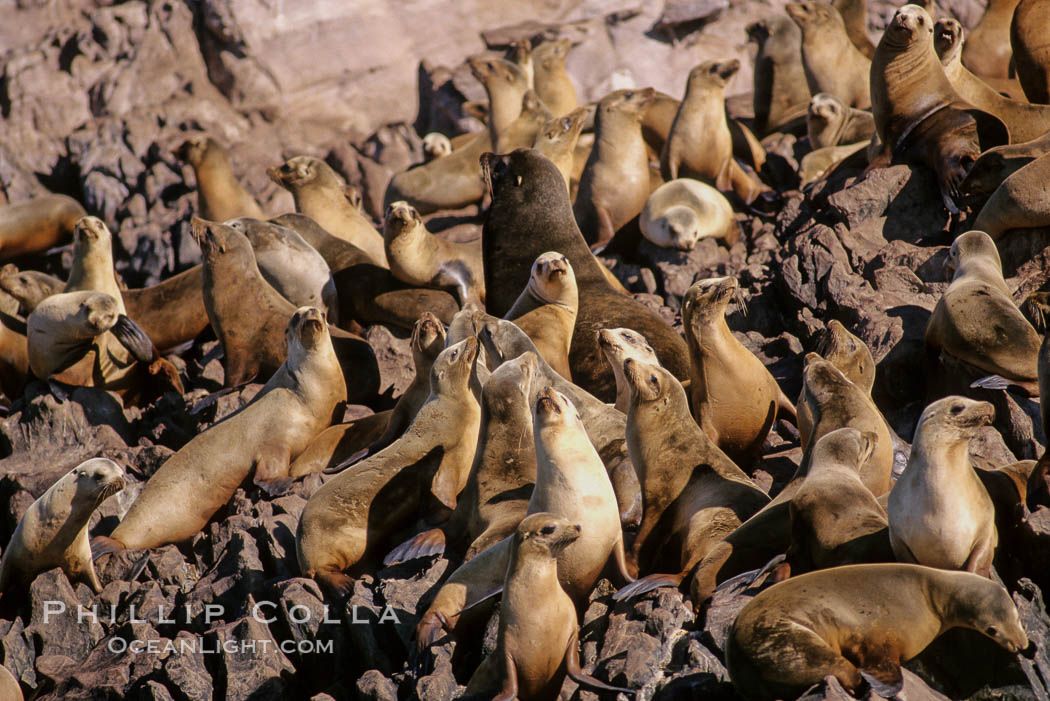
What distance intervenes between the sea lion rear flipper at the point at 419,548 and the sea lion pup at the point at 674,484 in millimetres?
1012

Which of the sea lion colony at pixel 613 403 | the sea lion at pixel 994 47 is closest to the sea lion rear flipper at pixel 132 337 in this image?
the sea lion colony at pixel 613 403

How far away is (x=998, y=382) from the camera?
6.34m

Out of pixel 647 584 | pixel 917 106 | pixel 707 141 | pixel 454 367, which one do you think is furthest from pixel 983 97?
pixel 647 584

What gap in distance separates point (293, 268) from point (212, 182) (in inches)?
131

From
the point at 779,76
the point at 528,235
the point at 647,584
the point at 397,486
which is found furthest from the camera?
the point at 779,76

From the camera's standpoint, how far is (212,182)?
42.9 feet

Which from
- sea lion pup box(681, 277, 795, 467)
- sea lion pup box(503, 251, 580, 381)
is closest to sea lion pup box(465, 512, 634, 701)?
sea lion pup box(681, 277, 795, 467)

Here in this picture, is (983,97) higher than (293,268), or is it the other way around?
(983,97)

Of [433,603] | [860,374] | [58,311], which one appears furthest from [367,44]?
[433,603]

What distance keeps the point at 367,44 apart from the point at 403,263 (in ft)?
29.0

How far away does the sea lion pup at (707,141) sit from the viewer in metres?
11.5

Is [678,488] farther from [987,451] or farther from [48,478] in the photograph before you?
[48,478]

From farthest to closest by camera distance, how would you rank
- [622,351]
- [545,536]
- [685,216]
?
[685,216] → [622,351] → [545,536]

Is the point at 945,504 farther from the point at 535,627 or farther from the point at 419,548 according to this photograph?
the point at 419,548
